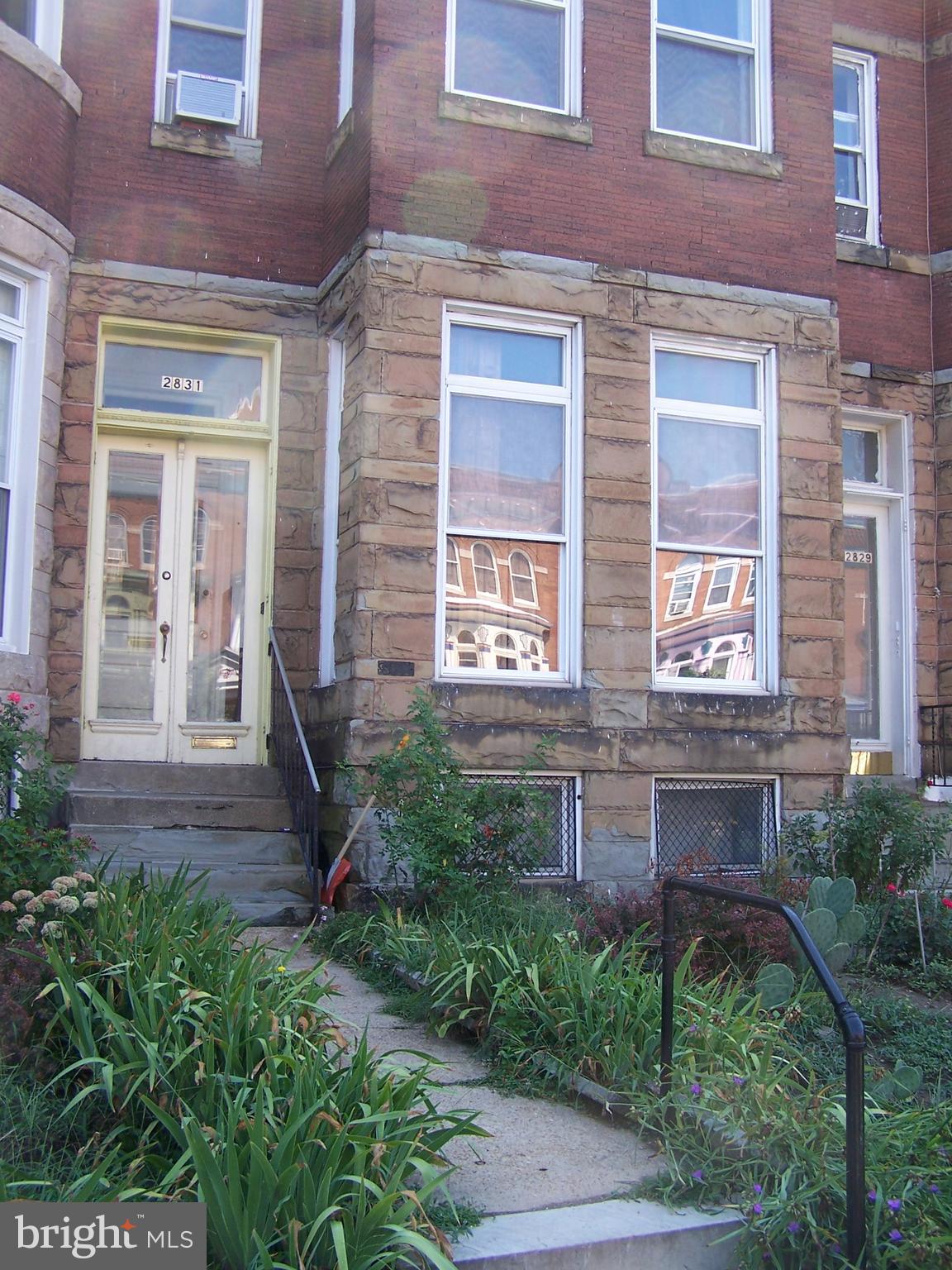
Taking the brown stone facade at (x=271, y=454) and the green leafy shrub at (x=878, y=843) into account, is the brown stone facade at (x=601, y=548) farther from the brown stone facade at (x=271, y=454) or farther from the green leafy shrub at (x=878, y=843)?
the green leafy shrub at (x=878, y=843)

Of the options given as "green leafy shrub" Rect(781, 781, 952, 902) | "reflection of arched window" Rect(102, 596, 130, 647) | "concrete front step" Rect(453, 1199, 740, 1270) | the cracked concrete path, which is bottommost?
"concrete front step" Rect(453, 1199, 740, 1270)

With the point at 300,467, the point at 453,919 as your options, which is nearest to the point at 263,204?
the point at 300,467

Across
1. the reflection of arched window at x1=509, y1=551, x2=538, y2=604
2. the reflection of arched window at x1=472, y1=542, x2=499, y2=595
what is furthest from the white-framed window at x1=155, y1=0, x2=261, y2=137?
the reflection of arched window at x1=509, y1=551, x2=538, y2=604

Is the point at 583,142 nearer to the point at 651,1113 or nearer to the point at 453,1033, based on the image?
the point at 453,1033

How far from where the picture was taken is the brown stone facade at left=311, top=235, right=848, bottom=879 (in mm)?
8516

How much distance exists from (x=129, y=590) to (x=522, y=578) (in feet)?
10.2

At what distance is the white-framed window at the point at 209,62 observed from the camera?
9930 millimetres

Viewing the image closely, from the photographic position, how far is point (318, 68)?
33.9 ft

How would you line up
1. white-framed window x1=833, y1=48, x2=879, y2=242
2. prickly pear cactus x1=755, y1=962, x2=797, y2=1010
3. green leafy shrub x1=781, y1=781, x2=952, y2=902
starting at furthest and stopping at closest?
white-framed window x1=833, y1=48, x2=879, y2=242 < green leafy shrub x1=781, y1=781, x2=952, y2=902 < prickly pear cactus x1=755, y1=962, x2=797, y2=1010

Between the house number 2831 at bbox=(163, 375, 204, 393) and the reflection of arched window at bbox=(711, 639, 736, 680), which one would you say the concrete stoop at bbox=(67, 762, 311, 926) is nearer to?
the house number 2831 at bbox=(163, 375, 204, 393)

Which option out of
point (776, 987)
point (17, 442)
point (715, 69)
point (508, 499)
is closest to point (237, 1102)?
point (776, 987)

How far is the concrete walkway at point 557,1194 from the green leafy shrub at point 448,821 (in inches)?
70.5

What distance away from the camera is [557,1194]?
400 cm

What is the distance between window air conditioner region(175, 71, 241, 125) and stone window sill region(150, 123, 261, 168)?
4.4 inches
